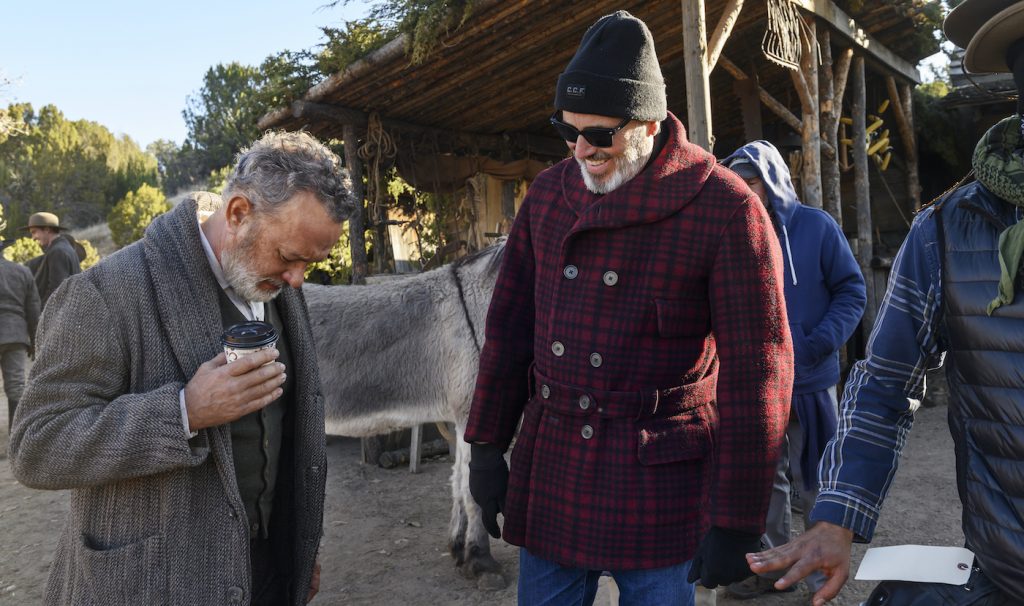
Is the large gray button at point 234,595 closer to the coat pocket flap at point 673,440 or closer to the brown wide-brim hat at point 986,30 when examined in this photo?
the coat pocket flap at point 673,440

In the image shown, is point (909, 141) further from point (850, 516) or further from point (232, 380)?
point (232, 380)

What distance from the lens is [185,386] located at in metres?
1.51

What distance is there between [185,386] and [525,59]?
5870 mm

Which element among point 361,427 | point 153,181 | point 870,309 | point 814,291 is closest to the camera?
Result: point 814,291

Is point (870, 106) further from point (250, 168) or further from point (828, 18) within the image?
point (250, 168)

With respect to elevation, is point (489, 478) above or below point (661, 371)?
below

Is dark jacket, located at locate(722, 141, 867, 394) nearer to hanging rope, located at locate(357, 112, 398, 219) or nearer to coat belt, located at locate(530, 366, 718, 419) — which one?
coat belt, located at locate(530, 366, 718, 419)

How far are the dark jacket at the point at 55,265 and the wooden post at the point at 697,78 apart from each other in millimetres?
6777

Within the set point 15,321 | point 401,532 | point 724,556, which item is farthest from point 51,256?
point 724,556

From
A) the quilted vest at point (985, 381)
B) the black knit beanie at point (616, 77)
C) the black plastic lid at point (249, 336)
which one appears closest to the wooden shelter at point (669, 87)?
the black knit beanie at point (616, 77)

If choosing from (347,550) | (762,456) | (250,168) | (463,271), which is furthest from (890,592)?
(347,550)

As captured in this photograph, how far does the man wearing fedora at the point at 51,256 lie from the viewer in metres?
7.62

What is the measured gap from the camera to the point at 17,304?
268 inches

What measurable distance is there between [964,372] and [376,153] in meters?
6.77
